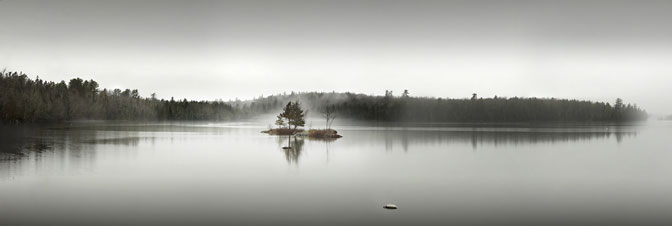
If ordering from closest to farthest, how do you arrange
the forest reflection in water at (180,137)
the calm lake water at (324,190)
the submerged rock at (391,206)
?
the calm lake water at (324,190) → the submerged rock at (391,206) → the forest reflection in water at (180,137)

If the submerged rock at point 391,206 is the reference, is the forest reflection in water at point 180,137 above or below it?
above

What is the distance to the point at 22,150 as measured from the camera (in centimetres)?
4728

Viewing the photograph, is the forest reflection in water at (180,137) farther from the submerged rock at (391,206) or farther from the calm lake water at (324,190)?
the submerged rock at (391,206)

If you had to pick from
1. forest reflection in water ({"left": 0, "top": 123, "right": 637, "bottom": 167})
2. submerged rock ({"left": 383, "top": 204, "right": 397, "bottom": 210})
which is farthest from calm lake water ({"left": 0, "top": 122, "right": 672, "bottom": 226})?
forest reflection in water ({"left": 0, "top": 123, "right": 637, "bottom": 167})

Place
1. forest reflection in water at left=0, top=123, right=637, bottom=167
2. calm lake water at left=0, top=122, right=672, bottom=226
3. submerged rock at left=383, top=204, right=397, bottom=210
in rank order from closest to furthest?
calm lake water at left=0, top=122, right=672, bottom=226
submerged rock at left=383, top=204, right=397, bottom=210
forest reflection in water at left=0, top=123, right=637, bottom=167

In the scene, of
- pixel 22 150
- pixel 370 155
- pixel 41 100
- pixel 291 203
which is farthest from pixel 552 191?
pixel 41 100

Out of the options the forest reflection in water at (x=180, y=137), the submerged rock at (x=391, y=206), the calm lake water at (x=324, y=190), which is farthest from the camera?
the forest reflection in water at (x=180, y=137)

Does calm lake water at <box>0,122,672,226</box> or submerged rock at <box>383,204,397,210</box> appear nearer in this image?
calm lake water at <box>0,122,672,226</box>

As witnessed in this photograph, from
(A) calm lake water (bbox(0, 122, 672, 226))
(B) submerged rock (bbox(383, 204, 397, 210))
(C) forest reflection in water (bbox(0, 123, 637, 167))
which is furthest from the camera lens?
(C) forest reflection in water (bbox(0, 123, 637, 167))

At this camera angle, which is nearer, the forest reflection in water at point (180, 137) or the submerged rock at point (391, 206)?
the submerged rock at point (391, 206)

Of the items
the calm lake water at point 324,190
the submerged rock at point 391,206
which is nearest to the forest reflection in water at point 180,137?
the calm lake water at point 324,190

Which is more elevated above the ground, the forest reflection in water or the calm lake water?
the forest reflection in water

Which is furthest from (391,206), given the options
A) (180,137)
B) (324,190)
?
(180,137)

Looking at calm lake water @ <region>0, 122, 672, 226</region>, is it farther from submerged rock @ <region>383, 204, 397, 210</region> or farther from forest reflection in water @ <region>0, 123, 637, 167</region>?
forest reflection in water @ <region>0, 123, 637, 167</region>
